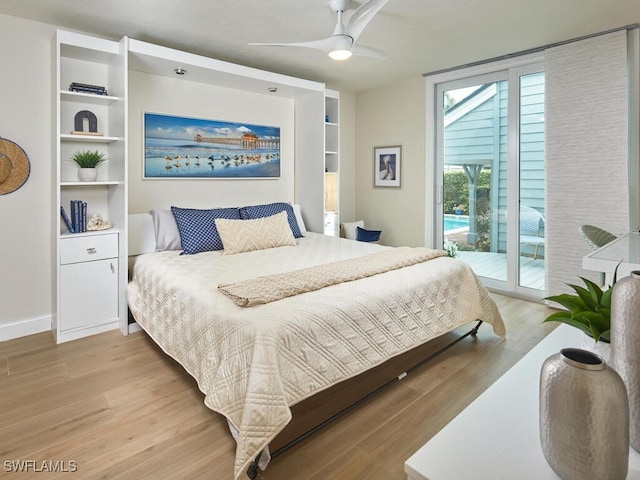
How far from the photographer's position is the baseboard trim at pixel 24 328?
3.18m

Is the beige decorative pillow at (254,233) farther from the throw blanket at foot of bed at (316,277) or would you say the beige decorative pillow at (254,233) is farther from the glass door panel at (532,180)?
the glass door panel at (532,180)

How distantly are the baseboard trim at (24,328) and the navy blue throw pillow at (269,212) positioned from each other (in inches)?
74.9

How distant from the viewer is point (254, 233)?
3.59 metres

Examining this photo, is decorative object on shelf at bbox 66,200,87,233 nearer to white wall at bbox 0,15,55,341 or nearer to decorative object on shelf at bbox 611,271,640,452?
white wall at bbox 0,15,55,341

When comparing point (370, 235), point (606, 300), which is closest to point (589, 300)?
point (606, 300)

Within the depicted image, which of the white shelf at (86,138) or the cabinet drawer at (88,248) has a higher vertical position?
the white shelf at (86,138)

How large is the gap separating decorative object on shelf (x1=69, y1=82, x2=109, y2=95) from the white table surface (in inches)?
140

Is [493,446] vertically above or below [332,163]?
below

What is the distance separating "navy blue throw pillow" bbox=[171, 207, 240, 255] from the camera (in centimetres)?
346

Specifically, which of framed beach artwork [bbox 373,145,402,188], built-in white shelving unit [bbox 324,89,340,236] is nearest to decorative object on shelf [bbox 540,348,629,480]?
built-in white shelving unit [bbox 324,89,340,236]

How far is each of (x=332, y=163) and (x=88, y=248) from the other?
2.90 m

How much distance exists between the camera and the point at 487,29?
11.2 feet

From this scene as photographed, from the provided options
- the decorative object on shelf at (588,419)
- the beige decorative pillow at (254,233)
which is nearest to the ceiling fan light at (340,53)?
the beige decorative pillow at (254,233)

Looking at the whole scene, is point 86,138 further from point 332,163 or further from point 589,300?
point 589,300
